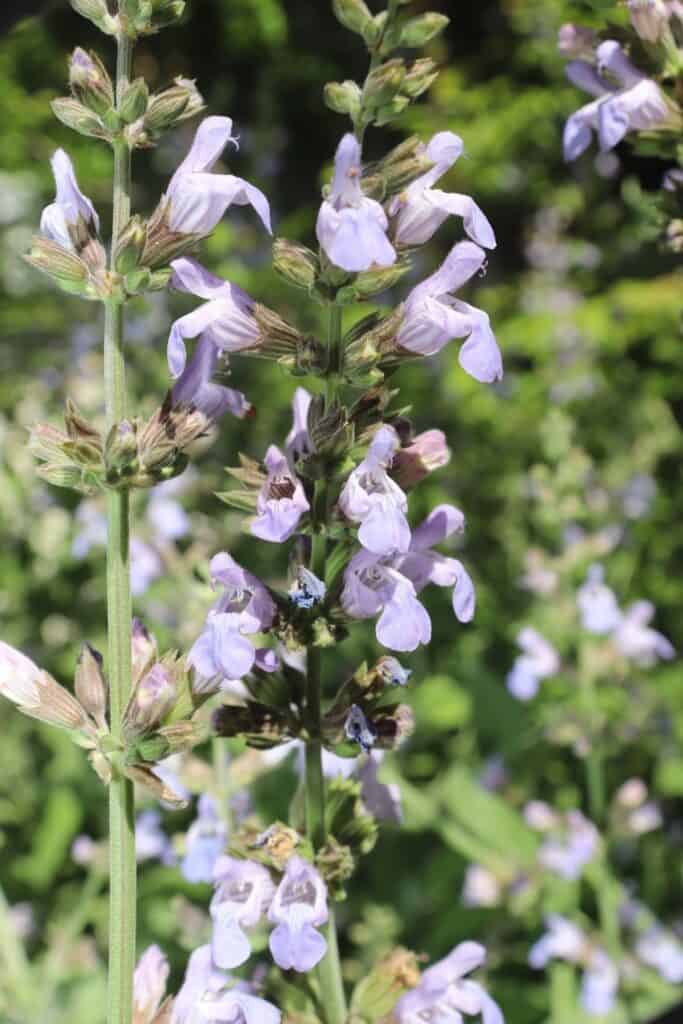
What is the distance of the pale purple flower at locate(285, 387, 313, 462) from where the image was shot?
1017 millimetres

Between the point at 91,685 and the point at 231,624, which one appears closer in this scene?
the point at 231,624

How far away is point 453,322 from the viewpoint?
98 cm

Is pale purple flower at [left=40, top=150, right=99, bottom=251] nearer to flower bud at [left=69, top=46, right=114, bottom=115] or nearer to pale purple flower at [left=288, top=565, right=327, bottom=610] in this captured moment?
flower bud at [left=69, top=46, right=114, bottom=115]

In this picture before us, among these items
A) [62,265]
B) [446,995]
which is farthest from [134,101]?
[446,995]

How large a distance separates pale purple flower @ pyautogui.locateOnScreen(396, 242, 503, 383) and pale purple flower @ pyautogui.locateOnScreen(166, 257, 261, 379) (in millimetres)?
124

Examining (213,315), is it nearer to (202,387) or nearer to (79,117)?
(202,387)

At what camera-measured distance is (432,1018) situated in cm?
113

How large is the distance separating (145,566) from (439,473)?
1484 millimetres

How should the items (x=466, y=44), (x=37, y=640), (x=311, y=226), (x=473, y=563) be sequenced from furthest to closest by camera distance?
1. (x=466, y=44)
2. (x=311, y=226)
3. (x=473, y=563)
4. (x=37, y=640)

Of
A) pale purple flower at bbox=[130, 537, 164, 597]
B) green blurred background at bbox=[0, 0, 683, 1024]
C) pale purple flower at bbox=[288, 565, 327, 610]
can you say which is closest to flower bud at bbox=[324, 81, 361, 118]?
pale purple flower at bbox=[288, 565, 327, 610]

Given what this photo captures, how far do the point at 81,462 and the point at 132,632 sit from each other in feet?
0.50

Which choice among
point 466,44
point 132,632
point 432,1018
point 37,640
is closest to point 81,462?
point 132,632

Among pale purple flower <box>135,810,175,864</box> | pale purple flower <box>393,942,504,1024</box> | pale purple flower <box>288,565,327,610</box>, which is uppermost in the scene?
pale purple flower <box>288,565,327,610</box>

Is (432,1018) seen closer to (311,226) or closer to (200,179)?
(200,179)
